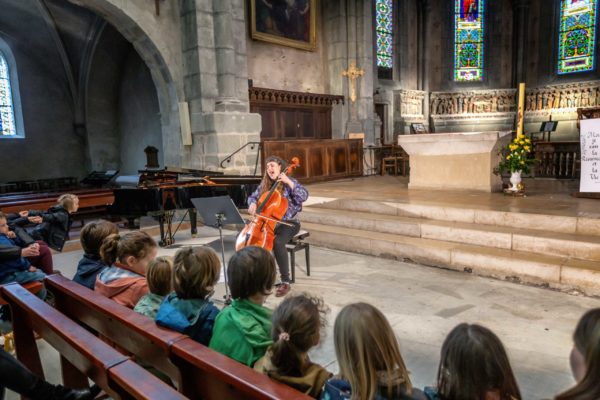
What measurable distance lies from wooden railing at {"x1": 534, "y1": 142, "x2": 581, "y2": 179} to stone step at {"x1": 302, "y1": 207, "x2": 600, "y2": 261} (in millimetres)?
5174

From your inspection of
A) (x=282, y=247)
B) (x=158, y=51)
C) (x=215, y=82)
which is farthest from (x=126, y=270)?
(x=158, y=51)

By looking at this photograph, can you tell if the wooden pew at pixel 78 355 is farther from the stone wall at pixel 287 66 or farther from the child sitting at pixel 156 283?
the stone wall at pixel 287 66

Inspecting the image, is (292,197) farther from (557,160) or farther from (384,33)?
(384,33)

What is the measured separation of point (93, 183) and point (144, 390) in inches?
388

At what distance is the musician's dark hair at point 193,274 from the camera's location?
200 cm

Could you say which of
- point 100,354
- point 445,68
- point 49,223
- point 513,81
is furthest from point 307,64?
point 100,354

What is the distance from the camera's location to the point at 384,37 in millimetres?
14688

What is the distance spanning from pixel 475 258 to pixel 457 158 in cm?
300

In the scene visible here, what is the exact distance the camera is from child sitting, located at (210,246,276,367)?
1.78 m

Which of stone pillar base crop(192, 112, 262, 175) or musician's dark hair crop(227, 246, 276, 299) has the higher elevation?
stone pillar base crop(192, 112, 262, 175)

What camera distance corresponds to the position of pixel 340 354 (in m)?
1.37

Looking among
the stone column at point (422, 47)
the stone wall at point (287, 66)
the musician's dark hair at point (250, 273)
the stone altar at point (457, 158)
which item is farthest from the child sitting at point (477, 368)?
the stone column at point (422, 47)

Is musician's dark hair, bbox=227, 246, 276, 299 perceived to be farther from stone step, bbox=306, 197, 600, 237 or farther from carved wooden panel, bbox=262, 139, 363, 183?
Result: carved wooden panel, bbox=262, 139, 363, 183

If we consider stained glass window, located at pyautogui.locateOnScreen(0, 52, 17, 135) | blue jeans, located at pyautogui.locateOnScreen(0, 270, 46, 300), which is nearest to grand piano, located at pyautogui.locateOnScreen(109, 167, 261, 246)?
blue jeans, located at pyautogui.locateOnScreen(0, 270, 46, 300)
